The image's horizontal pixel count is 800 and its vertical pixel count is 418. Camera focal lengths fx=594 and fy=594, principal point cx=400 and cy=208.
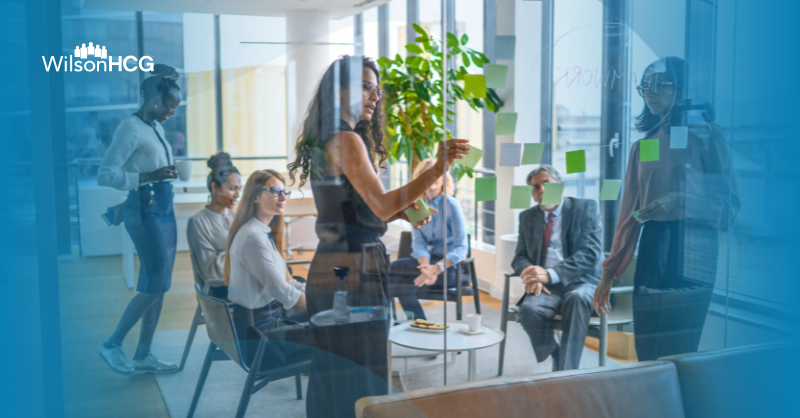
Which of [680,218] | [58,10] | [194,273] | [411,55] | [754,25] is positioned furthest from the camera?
[680,218]

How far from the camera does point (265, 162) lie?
5.34 feet

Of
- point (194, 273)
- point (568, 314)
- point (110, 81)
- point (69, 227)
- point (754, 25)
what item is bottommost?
point (568, 314)

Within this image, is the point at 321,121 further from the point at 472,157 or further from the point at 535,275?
the point at 535,275

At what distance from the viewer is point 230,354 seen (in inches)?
66.3

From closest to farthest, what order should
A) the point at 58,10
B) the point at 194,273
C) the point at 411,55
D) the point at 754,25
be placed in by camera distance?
the point at 58,10 < the point at 194,273 < the point at 411,55 < the point at 754,25

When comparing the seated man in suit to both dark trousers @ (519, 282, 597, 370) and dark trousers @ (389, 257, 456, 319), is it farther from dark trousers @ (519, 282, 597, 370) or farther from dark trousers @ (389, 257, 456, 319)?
dark trousers @ (389, 257, 456, 319)

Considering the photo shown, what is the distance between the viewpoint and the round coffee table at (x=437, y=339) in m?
1.84

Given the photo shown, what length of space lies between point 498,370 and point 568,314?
0.32 metres

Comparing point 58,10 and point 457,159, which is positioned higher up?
point 58,10

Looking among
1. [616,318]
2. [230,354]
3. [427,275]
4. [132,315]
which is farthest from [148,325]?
[616,318]

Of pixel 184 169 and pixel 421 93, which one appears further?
pixel 421 93

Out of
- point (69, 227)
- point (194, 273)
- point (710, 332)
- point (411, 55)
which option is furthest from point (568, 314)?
point (69, 227)

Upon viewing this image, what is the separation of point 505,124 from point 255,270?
0.90 meters

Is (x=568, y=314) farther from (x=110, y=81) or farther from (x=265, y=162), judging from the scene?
(x=110, y=81)
